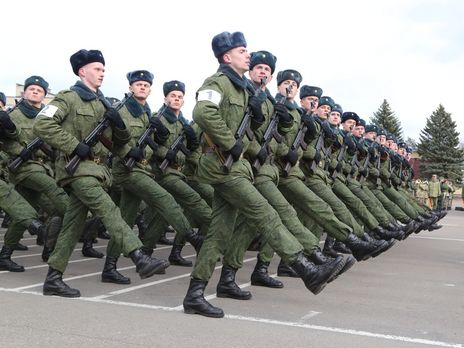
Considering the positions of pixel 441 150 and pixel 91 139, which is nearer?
pixel 91 139

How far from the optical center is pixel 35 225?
6.64 metres

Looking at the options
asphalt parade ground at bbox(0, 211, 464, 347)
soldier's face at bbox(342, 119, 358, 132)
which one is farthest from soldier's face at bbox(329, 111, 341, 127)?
asphalt parade ground at bbox(0, 211, 464, 347)

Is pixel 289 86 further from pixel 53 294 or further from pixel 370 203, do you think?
pixel 370 203

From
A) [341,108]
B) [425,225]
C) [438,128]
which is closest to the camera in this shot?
[341,108]

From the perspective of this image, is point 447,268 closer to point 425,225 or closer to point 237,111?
point 425,225

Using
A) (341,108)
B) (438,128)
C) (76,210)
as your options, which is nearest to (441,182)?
(341,108)

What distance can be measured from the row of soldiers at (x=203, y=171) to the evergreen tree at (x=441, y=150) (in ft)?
161

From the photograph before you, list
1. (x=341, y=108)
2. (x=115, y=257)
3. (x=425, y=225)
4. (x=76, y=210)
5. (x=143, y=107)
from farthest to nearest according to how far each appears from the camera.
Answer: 1. (x=425, y=225)
2. (x=341, y=108)
3. (x=143, y=107)
4. (x=115, y=257)
5. (x=76, y=210)

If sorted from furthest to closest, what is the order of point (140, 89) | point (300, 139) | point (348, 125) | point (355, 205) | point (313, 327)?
point (348, 125)
point (355, 205)
point (140, 89)
point (300, 139)
point (313, 327)

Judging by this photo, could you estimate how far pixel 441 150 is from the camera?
56.1 meters

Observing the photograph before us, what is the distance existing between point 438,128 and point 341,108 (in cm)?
5181

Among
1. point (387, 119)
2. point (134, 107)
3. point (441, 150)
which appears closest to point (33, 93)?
point (134, 107)

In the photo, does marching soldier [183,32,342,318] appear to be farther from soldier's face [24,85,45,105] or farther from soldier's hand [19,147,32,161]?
soldier's face [24,85,45,105]

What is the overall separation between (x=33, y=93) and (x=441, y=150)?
52818 mm
